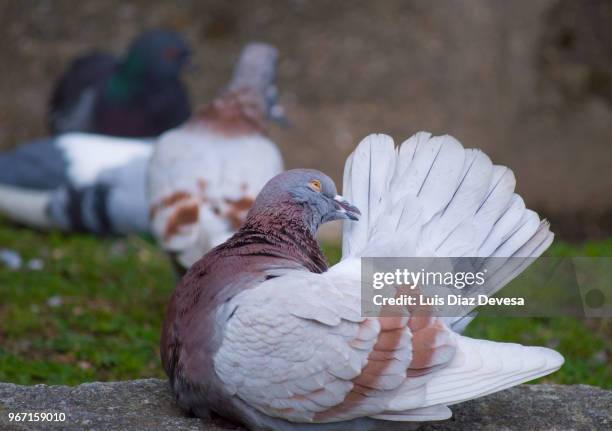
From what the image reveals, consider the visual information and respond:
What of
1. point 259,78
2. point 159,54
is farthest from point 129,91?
point 259,78

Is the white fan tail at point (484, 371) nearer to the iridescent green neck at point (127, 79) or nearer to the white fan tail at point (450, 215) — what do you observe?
the white fan tail at point (450, 215)

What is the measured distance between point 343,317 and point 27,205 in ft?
16.8

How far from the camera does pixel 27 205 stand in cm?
739

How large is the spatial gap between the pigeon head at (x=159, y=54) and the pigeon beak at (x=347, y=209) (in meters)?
4.86

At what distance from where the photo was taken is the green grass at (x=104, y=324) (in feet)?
14.8

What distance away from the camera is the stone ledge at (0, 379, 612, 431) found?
9.77 feet

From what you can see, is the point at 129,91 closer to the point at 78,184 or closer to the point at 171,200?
the point at 78,184

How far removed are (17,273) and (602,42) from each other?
5.15 m

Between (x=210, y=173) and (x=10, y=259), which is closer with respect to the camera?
(x=210, y=173)

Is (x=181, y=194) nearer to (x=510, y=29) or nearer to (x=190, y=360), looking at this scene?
(x=190, y=360)

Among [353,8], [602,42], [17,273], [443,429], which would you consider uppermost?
[353,8]

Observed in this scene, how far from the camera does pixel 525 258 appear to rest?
10.5ft

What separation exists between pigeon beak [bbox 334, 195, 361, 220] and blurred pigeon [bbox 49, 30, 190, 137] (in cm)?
480

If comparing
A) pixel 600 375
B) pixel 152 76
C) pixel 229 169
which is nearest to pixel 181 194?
pixel 229 169
